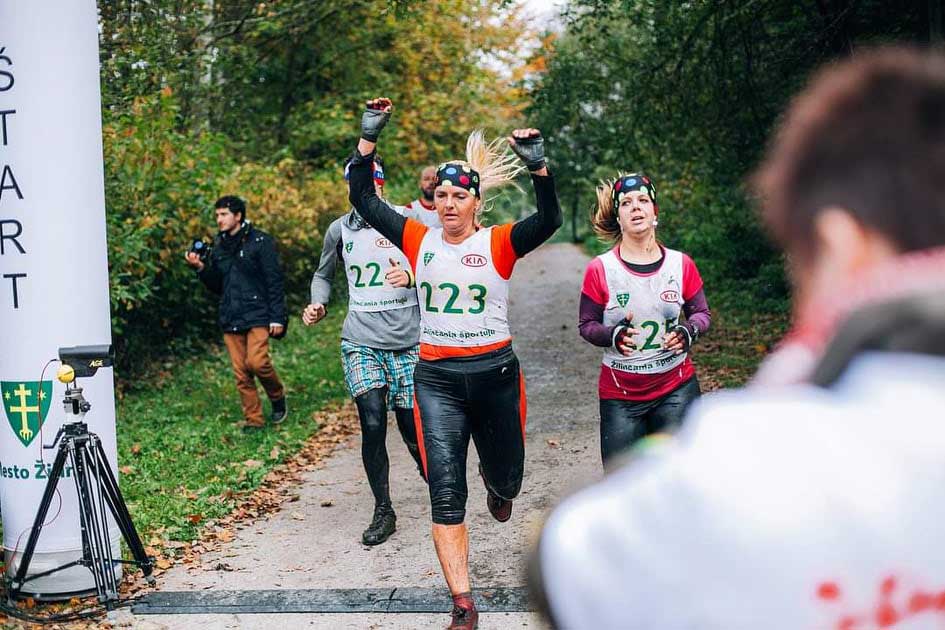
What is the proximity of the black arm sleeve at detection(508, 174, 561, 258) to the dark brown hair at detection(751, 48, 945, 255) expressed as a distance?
4111mm

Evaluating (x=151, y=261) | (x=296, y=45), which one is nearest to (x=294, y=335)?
(x=151, y=261)

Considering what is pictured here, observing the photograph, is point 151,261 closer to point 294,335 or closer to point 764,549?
point 294,335

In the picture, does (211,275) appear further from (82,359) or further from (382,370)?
(82,359)

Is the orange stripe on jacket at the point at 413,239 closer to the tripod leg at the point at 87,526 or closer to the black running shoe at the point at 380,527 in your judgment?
the tripod leg at the point at 87,526

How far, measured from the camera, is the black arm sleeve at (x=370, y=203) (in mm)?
5848

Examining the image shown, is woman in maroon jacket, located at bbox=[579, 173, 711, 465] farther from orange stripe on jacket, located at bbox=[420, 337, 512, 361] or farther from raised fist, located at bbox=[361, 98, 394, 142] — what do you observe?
raised fist, located at bbox=[361, 98, 394, 142]

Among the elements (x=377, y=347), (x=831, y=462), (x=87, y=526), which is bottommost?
(x=87, y=526)

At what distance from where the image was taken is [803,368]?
4.39 ft

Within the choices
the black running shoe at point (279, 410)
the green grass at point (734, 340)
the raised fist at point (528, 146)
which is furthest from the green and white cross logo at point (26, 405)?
the green grass at point (734, 340)

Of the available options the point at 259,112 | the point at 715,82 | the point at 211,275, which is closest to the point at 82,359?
the point at 211,275

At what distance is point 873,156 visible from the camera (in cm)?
133

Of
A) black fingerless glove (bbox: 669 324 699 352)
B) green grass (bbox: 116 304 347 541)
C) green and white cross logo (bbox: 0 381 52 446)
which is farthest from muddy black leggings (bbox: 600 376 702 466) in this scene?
green grass (bbox: 116 304 347 541)

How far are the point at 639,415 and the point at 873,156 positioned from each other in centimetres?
457

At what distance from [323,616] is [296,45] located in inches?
724
